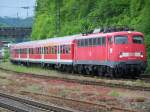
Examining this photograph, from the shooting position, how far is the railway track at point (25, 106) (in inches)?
669

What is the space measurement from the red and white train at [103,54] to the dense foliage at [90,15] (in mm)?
5079

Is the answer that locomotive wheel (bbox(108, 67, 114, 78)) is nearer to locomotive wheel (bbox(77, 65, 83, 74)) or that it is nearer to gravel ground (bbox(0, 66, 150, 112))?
gravel ground (bbox(0, 66, 150, 112))

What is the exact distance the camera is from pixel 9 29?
4828 inches

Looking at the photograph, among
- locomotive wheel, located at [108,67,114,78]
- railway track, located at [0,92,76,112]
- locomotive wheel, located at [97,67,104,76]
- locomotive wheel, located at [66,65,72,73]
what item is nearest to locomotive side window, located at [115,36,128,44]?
locomotive wheel, located at [108,67,114,78]

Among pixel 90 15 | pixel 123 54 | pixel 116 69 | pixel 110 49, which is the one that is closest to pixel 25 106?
pixel 116 69

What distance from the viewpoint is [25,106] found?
1841 cm

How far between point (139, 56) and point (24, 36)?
96355mm

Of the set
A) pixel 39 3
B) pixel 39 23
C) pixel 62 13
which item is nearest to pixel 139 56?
pixel 62 13

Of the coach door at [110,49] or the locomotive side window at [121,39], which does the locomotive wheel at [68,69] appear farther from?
the locomotive side window at [121,39]

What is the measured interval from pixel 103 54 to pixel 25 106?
15.3 meters

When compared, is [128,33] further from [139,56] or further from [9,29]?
[9,29]

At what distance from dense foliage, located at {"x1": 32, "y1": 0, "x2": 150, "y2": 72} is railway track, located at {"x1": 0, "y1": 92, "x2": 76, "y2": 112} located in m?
19.3

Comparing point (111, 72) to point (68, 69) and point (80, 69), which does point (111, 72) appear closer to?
point (80, 69)

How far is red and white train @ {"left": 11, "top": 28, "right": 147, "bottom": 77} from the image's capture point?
31.4 m
